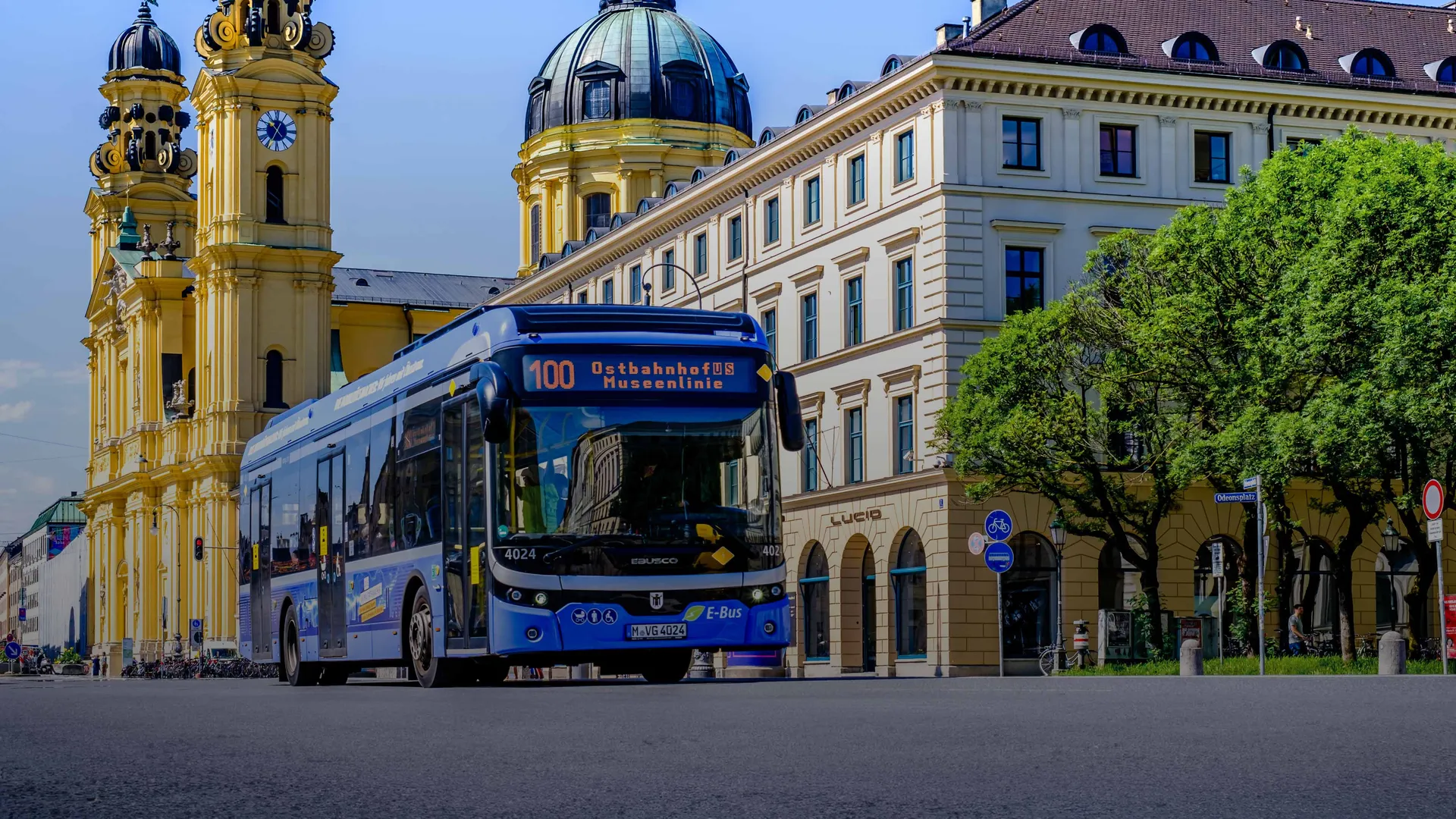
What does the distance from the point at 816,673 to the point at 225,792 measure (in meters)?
44.1

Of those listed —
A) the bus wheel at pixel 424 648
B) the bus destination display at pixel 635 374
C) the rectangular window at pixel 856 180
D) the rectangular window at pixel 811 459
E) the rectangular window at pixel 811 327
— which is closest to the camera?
the bus destination display at pixel 635 374

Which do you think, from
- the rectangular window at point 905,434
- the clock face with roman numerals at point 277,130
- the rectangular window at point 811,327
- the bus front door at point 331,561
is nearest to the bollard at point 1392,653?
the bus front door at point 331,561

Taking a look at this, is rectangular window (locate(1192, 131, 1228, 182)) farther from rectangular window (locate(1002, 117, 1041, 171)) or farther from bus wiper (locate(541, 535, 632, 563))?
bus wiper (locate(541, 535, 632, 563))

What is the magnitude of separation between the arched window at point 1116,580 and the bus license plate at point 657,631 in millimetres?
28626

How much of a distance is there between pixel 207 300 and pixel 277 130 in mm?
8601

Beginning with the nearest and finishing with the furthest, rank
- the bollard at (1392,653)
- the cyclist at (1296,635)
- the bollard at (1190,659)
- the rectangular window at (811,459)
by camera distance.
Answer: the bollard at (1392,653) < the bollard at (1190,659) < the cyclist at (1296,635) < the rectangular window at (811,459)

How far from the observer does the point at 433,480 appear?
79.7 feet

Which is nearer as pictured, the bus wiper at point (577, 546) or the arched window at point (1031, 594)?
the bus wiper at point (577, 546)

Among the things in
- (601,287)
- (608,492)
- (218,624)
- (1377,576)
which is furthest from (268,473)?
(218,624)

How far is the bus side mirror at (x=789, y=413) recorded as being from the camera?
22438 millimetres

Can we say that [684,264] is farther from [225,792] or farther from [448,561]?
[225,792]

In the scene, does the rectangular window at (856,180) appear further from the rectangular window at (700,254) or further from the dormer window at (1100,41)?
the rectangular window at (700,254)

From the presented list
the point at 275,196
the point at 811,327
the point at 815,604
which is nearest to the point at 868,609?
the point at 815,604

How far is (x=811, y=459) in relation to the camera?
186ft
